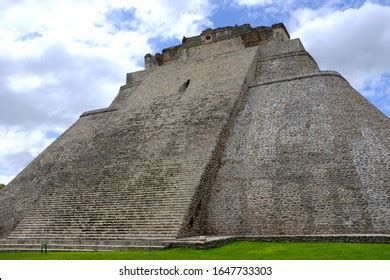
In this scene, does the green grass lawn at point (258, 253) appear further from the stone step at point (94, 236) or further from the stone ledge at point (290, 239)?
the stone step at point (94, 236)

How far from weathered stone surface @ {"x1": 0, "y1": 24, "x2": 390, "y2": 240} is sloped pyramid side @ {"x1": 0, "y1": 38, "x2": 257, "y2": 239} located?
0.04 metres

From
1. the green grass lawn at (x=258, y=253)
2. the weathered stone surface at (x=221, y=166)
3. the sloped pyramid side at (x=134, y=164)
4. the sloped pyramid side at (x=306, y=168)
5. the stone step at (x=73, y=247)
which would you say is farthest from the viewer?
the sloped pyramid side at (x=134, y=164)

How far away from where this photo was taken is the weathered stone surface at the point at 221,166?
10.7 meters

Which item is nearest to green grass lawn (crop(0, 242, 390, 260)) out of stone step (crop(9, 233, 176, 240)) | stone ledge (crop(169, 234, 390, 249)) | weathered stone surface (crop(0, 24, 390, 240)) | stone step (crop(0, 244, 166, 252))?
stone ledge (crop(169, 234, 390, 249))

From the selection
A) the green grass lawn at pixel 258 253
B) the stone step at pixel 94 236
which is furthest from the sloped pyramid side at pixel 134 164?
the green grass lawn at pixel 258 253

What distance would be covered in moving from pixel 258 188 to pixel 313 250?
3197 millimetres

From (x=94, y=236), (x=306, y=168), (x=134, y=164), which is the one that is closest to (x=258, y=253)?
(x=306, y=168)

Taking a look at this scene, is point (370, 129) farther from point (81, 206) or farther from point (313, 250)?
point (81, 206)

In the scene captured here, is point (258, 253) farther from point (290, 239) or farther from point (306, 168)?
point (306, 168)

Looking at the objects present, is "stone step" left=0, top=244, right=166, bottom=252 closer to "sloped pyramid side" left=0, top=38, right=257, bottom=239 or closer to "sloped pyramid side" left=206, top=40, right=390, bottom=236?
"sloped pyramid side" left=0, top=38, right=257, bottom=239

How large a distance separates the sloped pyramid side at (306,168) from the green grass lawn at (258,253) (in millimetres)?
1184

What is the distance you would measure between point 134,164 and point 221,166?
2.71m

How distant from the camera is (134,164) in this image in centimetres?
1336
